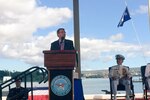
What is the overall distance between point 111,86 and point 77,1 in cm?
235

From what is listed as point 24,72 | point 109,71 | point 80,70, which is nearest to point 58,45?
point 24,72

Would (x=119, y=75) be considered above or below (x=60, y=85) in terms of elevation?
above

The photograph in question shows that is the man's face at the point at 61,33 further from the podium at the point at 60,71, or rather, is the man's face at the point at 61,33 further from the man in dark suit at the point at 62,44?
the podium at the point at 60,71

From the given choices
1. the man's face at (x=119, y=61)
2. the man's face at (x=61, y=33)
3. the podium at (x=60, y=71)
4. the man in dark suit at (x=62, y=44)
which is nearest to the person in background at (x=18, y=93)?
the man in dark suit at (x=62, y=44)

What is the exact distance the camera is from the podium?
5.97 metres

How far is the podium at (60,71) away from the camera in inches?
235

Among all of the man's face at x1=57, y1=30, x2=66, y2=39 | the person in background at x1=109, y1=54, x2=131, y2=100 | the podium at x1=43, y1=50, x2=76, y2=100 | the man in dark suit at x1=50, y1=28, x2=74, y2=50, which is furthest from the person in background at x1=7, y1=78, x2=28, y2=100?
the person in background at x1=109, y1=54, x2=131, y2=100

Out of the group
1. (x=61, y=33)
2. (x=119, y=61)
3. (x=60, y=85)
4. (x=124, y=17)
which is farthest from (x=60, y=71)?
(x=124, y=17)

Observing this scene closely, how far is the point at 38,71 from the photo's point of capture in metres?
7.57

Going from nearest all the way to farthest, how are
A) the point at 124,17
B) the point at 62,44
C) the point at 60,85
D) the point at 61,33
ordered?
the point at 60,85
the point at 61,33
the point at 62,44
the point at 124,17

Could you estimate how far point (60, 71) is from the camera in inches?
236

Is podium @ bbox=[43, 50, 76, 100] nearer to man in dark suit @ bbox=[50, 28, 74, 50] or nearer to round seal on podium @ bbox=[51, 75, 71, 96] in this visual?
round seal on podium @ bbox=[51, 75, 71, 96]

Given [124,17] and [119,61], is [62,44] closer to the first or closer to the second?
[119,61]

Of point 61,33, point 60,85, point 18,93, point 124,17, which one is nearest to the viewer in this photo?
point 60,85
